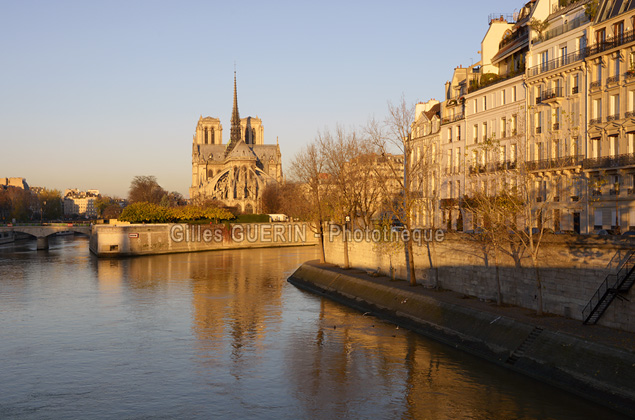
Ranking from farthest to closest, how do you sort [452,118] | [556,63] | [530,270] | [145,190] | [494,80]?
1. [145,190]
2. [452,118]
3. [494,80]
4. [556,63]
5. [530,270]

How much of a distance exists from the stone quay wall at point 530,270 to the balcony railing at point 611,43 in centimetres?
1380

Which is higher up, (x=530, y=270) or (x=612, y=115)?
(x=612, y=115)

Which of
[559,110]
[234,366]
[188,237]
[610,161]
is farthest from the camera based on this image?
[188,237]

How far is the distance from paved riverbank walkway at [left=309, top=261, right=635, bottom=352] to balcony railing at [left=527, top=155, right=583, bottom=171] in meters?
10.2

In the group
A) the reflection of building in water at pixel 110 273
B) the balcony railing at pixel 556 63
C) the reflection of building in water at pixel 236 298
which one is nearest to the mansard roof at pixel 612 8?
the balcony railing at pixel 556 63

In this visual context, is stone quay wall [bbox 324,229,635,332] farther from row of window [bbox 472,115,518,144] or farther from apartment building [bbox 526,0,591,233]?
row of window [bbox 472,115,518,144]

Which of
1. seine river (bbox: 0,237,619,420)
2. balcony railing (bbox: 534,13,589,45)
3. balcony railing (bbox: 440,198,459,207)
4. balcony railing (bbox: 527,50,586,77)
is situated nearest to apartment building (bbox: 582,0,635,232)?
balcony railing (bbox: 527,50,586,77)

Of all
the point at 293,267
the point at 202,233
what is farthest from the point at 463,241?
the point at 202,233

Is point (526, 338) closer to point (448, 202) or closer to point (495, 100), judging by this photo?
point (495, 100)

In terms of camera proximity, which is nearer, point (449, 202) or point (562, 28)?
point (562, 28)

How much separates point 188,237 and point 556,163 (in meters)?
61.6

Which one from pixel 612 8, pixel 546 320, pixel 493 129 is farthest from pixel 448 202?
pixel 546 320

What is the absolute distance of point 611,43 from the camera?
35969mm

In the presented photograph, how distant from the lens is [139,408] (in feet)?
69.2
